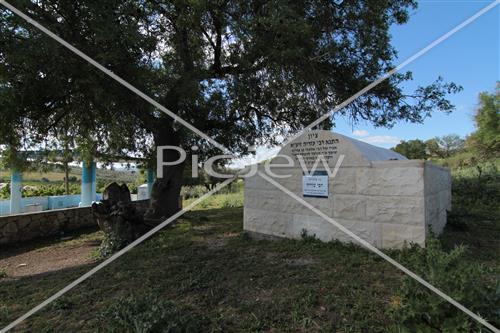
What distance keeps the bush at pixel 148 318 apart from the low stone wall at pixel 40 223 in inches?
273

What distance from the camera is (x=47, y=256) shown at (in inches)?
286

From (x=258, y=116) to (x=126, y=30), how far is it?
5348 millimetres

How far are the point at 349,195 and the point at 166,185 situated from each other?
578 cm

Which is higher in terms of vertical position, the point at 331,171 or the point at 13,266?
the point at 331,171

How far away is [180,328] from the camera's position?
2.99 meters

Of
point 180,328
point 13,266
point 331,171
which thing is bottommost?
point 13,266

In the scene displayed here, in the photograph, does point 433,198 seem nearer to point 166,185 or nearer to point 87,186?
point 166,185

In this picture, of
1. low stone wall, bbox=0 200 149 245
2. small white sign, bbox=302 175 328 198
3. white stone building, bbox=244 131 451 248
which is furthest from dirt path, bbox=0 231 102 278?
small white sign, bbox=302 175 328 198

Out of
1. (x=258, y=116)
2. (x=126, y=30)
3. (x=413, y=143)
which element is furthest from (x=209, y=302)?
(x=413, y=143)

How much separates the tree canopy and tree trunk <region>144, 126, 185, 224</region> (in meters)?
0.09

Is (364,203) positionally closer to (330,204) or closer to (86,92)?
(330,204)

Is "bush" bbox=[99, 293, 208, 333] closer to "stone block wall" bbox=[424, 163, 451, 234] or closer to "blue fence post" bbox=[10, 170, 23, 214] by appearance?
"stone block wall" bbox=[424, 163, 451, 234]

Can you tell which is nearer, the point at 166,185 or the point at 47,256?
the point at 47,256

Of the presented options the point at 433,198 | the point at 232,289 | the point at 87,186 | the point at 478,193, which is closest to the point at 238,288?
the point at 232,289
